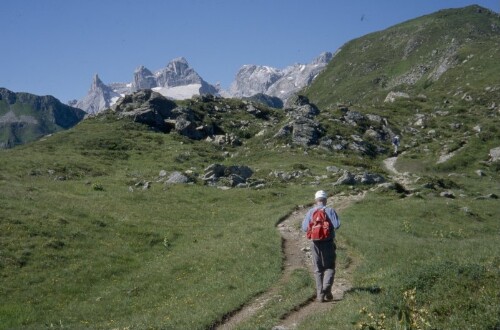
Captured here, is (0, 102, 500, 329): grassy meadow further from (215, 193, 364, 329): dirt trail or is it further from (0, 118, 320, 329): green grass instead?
(215, 193, 364, 329): dirt trail

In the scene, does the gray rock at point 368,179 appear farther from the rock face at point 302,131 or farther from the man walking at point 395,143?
the man walking at point 395,143

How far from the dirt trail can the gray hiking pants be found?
0.58 metres

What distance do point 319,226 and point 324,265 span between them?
1.39 metres

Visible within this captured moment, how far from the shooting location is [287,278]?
2130 centimetres

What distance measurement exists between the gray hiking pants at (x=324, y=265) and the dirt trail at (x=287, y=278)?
0.58 metres

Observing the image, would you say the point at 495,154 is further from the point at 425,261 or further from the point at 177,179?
the point at 425,261

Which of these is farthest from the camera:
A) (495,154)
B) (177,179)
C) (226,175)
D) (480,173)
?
(495,154)

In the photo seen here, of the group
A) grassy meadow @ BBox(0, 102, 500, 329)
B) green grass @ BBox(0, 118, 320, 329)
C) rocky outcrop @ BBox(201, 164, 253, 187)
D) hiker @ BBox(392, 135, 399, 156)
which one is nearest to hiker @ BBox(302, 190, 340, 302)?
grassy meadow @ BBox(0, 102, 500, 329)

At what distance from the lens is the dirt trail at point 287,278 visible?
16047mm

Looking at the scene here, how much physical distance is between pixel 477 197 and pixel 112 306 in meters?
34.5

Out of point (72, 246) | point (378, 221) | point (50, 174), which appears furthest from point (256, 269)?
point (50, 174)

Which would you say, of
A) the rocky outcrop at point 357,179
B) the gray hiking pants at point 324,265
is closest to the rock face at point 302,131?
the rocky outcrop at point 357,179

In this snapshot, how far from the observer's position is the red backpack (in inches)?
666

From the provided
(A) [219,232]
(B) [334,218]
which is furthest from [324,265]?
(A) [219,232]
